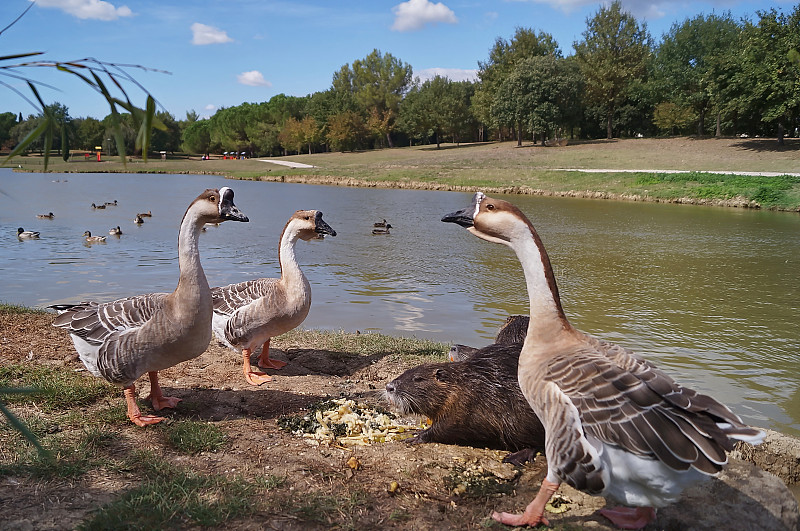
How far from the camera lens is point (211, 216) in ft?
18.0

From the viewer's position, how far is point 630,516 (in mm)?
3951

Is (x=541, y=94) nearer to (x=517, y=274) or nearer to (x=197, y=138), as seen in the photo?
(x=517, y=274)

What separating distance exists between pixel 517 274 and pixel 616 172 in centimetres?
3075

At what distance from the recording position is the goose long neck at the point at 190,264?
5.30 metres

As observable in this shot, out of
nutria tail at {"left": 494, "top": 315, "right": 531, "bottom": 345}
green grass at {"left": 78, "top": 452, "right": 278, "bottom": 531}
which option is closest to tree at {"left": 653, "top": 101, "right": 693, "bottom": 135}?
nutria tail at {"left": 494, "top": 315, "right": 531, "bottom": 345}

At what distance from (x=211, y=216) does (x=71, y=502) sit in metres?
2.70

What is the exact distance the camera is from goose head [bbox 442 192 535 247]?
13.2 feet

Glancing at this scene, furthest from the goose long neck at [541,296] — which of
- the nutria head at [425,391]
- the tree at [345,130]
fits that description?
the tree at [345,130]

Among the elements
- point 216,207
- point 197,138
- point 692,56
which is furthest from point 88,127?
point 197,138

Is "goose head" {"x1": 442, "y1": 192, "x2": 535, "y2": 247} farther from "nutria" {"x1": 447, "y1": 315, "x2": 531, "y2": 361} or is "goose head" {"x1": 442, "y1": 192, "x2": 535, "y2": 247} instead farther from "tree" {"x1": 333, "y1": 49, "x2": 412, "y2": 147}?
"tree" {"x1": 333, "y1": 49, "x2": 412, "y2": 147}

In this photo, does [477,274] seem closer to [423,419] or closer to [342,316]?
[342,316]

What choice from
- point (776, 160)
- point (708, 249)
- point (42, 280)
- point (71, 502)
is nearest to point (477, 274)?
point (708, 249)

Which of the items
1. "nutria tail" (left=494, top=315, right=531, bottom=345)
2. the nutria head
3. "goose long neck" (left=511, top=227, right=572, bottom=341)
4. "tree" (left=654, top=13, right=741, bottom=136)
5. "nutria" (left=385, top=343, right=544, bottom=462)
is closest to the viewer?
"goose long neck" (left=511, top=227, right=572, bottom=341)

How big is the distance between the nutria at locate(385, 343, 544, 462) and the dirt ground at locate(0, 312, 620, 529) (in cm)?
13
